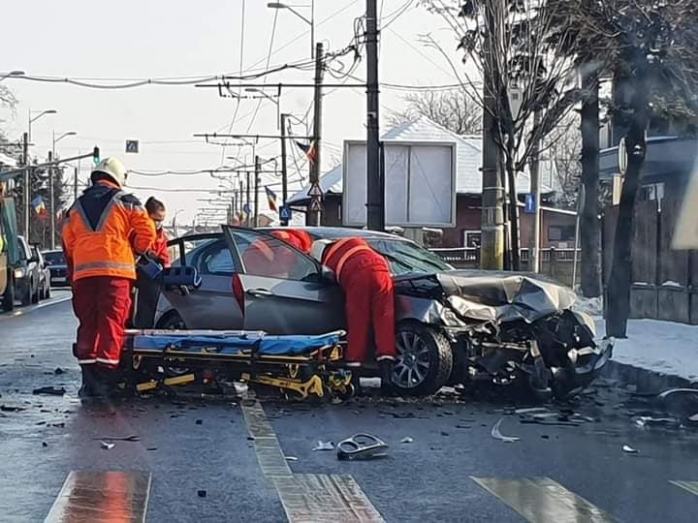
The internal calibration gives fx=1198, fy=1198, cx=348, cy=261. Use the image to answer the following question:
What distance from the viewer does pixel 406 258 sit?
1230 centimetres

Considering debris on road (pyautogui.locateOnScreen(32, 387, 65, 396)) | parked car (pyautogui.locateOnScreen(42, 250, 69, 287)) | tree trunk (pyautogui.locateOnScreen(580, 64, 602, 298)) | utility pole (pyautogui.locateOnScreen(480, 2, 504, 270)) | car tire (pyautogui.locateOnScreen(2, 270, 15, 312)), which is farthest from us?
parked car (pyautogui.locateOnScreen(42, 250, 69, 287))

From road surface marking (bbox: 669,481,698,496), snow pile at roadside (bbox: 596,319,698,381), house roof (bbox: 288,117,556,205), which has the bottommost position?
road surface marking (bbox: 669,481,698,496)

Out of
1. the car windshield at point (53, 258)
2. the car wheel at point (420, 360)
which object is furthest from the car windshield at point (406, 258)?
the car windshield at point (53, 258)

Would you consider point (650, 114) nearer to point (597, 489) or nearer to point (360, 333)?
point (360, 333)

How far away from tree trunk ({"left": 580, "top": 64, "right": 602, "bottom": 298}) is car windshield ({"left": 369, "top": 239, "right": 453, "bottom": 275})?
7.14 m

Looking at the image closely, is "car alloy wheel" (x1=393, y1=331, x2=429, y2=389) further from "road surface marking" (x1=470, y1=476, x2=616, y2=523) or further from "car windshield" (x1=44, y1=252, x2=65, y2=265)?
"car windshield" (x1=44, y1=252, x2=65, y2=265)

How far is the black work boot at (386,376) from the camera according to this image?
10531mm

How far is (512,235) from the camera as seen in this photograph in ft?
59.3

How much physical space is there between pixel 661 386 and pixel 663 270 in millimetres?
6135

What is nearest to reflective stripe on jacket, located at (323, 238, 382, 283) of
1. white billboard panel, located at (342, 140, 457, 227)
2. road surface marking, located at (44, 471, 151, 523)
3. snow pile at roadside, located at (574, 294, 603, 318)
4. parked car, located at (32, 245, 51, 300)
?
road surface marking, located at (44, 471, 151, 523)

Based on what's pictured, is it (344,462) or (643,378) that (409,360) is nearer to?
(643,378)

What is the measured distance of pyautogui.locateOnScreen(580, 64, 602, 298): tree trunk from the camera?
855 inches

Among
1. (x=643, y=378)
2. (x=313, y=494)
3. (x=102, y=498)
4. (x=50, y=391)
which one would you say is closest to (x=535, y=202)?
(x=643, y=378)

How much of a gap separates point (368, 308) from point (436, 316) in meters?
0.61
